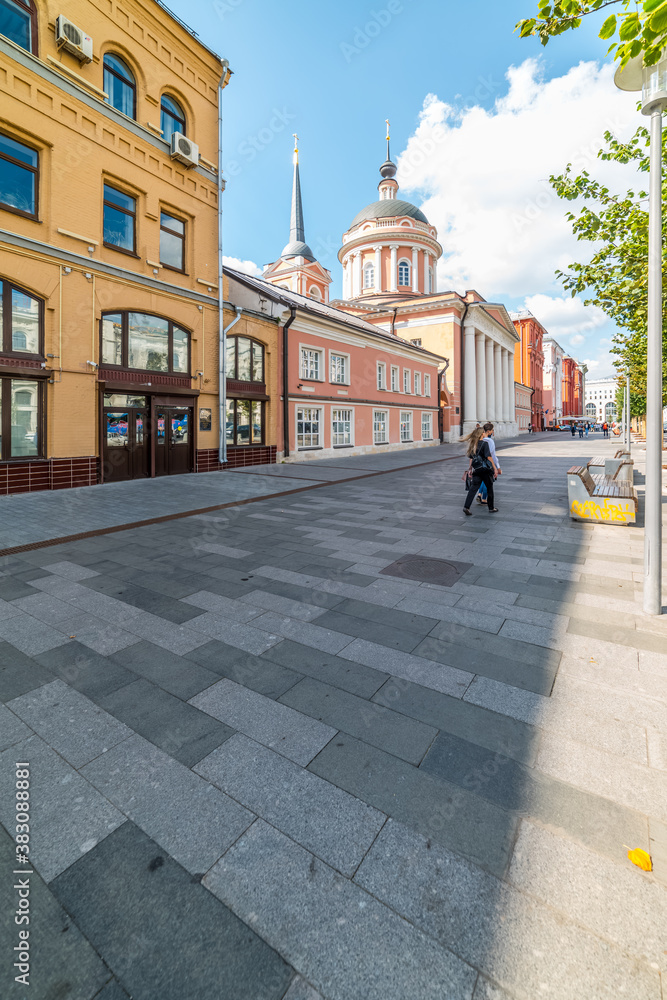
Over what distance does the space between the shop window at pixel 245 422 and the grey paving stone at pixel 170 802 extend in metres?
16.8

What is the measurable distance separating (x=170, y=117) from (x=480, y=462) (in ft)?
55.0

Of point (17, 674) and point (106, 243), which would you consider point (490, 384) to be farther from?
point (17, 674)

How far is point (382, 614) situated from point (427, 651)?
85 cm

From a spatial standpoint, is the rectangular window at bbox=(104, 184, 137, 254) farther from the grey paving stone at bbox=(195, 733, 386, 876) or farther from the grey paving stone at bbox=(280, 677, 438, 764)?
the grey paving stone at bbox=(195, 733, 386, 876)

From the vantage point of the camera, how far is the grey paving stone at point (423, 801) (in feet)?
7.19

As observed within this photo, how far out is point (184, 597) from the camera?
5.31 m

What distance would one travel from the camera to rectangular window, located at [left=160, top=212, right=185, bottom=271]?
1634cm

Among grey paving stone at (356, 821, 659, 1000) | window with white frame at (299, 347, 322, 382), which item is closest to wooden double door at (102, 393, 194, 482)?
window with white frame at (299, 347, 322, 382)

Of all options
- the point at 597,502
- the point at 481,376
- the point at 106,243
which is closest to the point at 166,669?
the point at 597,502

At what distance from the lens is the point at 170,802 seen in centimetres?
244

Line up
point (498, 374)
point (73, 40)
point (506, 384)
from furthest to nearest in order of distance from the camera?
1. point (506, 384)
2. point (498, 374)
3. point (73, 40)

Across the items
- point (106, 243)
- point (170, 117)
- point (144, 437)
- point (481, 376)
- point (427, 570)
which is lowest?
point (427, 570)

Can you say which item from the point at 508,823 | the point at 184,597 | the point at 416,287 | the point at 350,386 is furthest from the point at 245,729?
the point at 416,287

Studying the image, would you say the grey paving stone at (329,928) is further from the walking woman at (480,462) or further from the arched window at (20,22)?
the arched window at (20,22)
